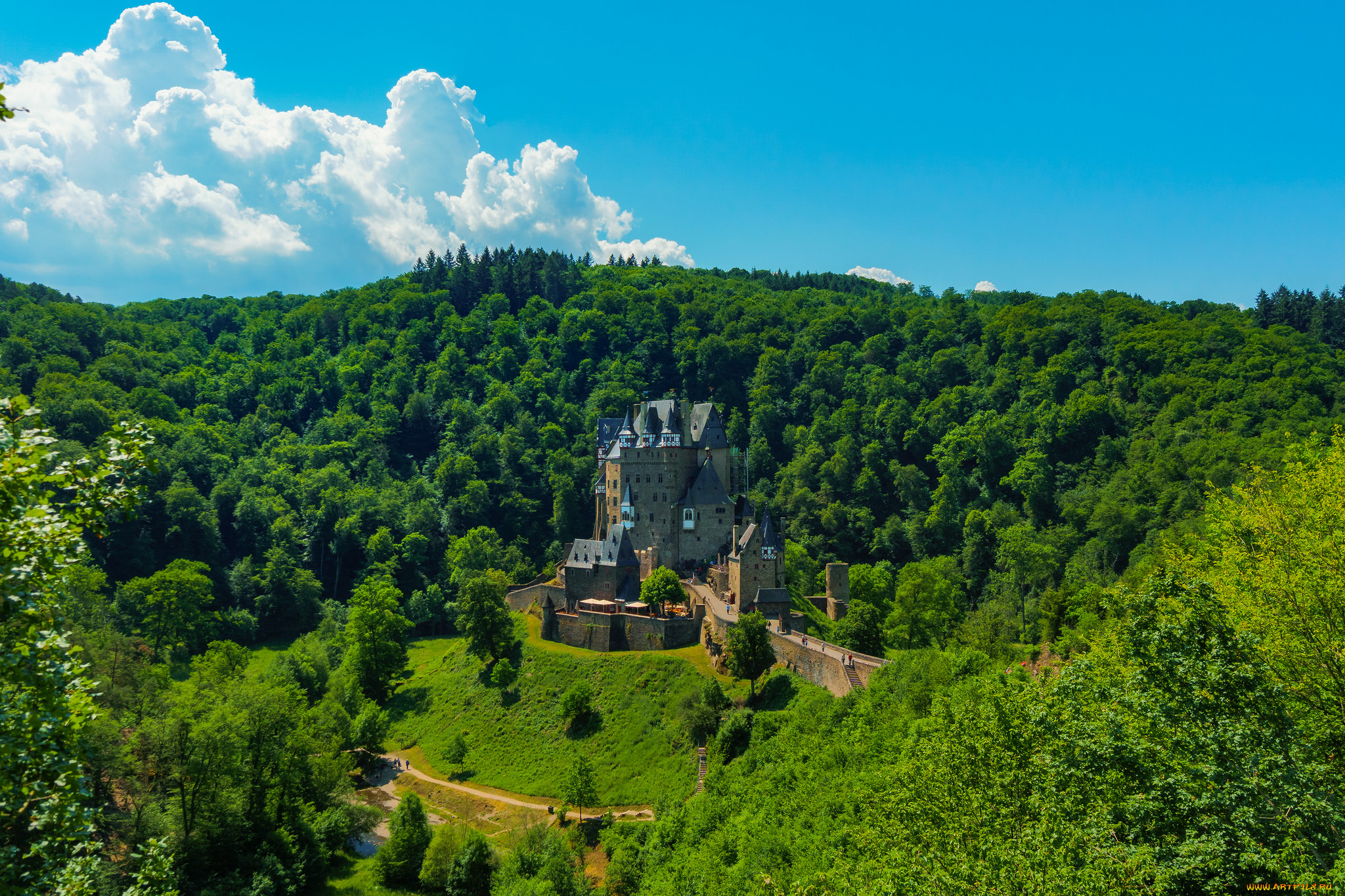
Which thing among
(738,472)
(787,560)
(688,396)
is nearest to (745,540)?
(787,560)

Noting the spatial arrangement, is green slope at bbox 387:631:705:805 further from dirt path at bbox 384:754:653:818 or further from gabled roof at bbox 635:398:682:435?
gabled roof at bbox 635:398:682:435

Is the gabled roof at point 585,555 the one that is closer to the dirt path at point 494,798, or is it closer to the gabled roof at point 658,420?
the gabled roof at point 658,420

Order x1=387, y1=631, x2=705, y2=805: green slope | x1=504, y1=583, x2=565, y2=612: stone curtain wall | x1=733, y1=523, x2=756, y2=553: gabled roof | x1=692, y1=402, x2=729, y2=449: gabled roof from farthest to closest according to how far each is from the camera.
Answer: x1=692, y1=402, x2=729, y2=449: gabled roof → x1=504, y1=583, x2=565, y2=612: stone curtain wall → x1=733, y1=523, x2=756, y2=553: gabled roof → x1=387, y1=631, x2=705, y2=805: green slope

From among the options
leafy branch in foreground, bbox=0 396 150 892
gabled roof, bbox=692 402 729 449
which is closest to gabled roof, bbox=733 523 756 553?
gabled roof, bbox=692 402 729 449

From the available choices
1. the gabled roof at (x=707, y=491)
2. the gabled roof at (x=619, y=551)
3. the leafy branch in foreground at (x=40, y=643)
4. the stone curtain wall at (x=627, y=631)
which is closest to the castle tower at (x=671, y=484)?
the gabled roof at (x=707, y=491)

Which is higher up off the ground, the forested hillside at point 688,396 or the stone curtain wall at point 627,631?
the forested hillside at point 688,396

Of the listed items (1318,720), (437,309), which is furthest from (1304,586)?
(437,309)
